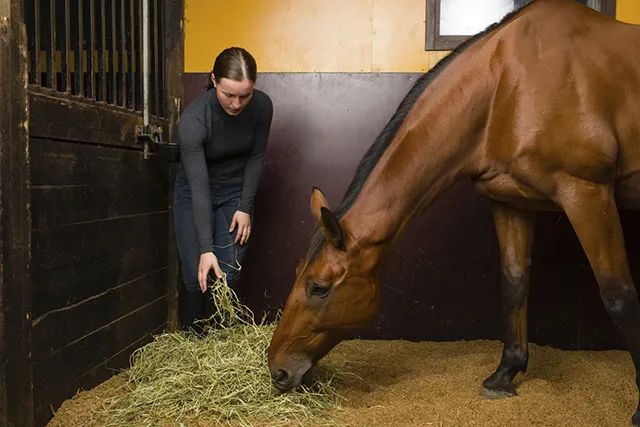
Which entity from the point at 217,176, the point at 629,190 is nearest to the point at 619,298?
the point at 629,190

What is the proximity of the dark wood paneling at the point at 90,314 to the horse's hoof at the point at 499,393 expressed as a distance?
1497 millimetres

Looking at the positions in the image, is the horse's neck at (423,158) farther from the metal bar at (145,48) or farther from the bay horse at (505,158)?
the metal bar at (145,48)

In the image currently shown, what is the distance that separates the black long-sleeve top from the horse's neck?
0.63 meters

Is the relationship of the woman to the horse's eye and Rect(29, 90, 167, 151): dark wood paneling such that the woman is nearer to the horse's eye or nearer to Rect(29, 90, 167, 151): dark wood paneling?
Rect(29, 90, 167, 151): dark wood paneling

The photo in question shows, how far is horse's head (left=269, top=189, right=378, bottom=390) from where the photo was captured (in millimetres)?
2133

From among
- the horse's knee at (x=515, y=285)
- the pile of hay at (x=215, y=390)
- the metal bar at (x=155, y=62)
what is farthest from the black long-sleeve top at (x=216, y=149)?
the horse's knee at (x=515, y=285)

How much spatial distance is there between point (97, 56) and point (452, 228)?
2092mm

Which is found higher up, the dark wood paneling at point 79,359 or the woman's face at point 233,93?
the woman's face at point 233,93

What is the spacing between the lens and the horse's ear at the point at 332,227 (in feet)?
6.69

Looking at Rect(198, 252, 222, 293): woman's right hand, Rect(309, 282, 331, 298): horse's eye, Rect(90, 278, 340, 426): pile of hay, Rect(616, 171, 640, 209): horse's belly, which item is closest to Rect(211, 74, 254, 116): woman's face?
Rect(198, 252, 222, 293): woman's right hand

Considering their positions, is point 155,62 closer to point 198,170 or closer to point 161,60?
point 161,60

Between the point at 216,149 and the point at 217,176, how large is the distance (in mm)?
148

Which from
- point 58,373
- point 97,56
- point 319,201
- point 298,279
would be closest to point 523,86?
point 319,201

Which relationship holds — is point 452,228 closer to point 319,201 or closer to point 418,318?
point 418,318
